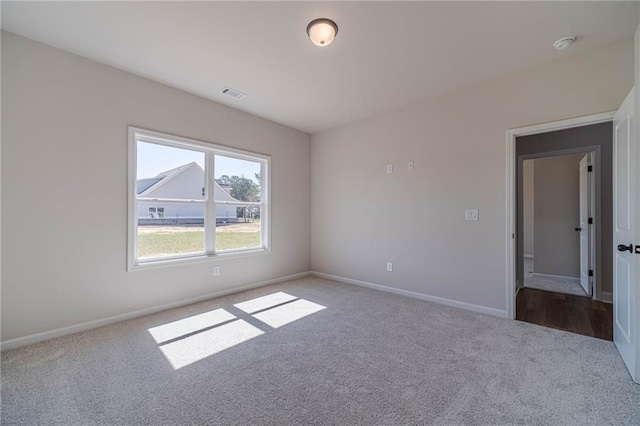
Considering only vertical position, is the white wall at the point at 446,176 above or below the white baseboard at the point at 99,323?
above

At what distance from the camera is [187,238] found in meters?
3.72

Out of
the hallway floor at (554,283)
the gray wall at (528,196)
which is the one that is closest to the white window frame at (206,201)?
the hallway floor at (554,283)

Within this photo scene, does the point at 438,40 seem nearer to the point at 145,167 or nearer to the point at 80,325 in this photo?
the point at 145,167

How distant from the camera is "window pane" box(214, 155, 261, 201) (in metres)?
4.09

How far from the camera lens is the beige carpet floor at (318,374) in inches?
64.2

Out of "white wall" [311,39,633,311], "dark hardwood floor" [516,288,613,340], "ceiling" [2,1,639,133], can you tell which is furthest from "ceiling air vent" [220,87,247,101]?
"dark hardwood floor" [516,288,613,340]

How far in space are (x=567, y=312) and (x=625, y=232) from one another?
5.42 feet

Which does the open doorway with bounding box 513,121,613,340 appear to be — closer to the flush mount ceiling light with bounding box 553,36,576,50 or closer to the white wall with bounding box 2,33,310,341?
the flush mount ceiling light with bounding box 553,36,576,50

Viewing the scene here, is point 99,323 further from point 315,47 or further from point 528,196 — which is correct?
point 528,196

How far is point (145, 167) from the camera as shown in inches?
131

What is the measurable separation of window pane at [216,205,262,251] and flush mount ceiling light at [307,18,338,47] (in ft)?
8.88

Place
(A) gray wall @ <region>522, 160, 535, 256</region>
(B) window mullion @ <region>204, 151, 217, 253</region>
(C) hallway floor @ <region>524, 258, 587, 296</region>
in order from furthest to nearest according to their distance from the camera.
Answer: (A) gray wall @ <region>522, 160, 535, 256</region> < (C) hallway floor @ <region>524, 258, 587, 296</region> < (B) window mullion @ <region>204, 151, 217, 253</region>

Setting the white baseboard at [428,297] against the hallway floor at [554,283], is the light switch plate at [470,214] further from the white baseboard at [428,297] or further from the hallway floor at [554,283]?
the hallway floor at [554,283]

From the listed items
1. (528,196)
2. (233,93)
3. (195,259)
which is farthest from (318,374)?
(528,196)
